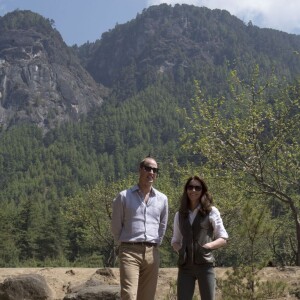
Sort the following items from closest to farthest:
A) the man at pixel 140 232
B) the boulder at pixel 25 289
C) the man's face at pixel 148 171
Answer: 1. the man at pixel 140 232
2. the man's face at pixel 148 171
3. the boulder at pixel 25 289

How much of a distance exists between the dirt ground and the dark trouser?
5119 mm

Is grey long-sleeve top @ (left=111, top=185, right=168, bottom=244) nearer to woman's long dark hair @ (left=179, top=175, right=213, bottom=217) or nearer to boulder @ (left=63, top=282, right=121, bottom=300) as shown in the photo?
woman's long dark hair @ (left=179, top=175, right=213, bottom=217)

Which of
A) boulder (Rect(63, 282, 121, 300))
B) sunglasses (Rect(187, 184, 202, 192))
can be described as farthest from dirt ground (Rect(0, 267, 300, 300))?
sunglasses (Rect(187, 184, 202, 192))

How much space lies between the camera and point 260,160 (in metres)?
12.5

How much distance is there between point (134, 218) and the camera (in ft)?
17.7

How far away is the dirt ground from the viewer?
37.2 ft

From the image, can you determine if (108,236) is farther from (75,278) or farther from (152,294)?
(152,294)

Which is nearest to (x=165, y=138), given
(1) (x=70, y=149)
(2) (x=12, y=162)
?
(1) (x=70, y=149)

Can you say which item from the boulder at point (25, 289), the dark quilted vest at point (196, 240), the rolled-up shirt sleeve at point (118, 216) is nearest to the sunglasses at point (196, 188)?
the dark quilted vest at point (196, 240)

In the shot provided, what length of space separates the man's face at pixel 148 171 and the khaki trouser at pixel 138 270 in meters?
0.69

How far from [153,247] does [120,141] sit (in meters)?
166

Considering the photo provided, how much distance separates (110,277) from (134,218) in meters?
7.91

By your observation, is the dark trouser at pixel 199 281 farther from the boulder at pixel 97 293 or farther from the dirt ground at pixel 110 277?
the boulder at pixel 97 293

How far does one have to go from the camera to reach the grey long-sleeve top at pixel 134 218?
5.38 metres
